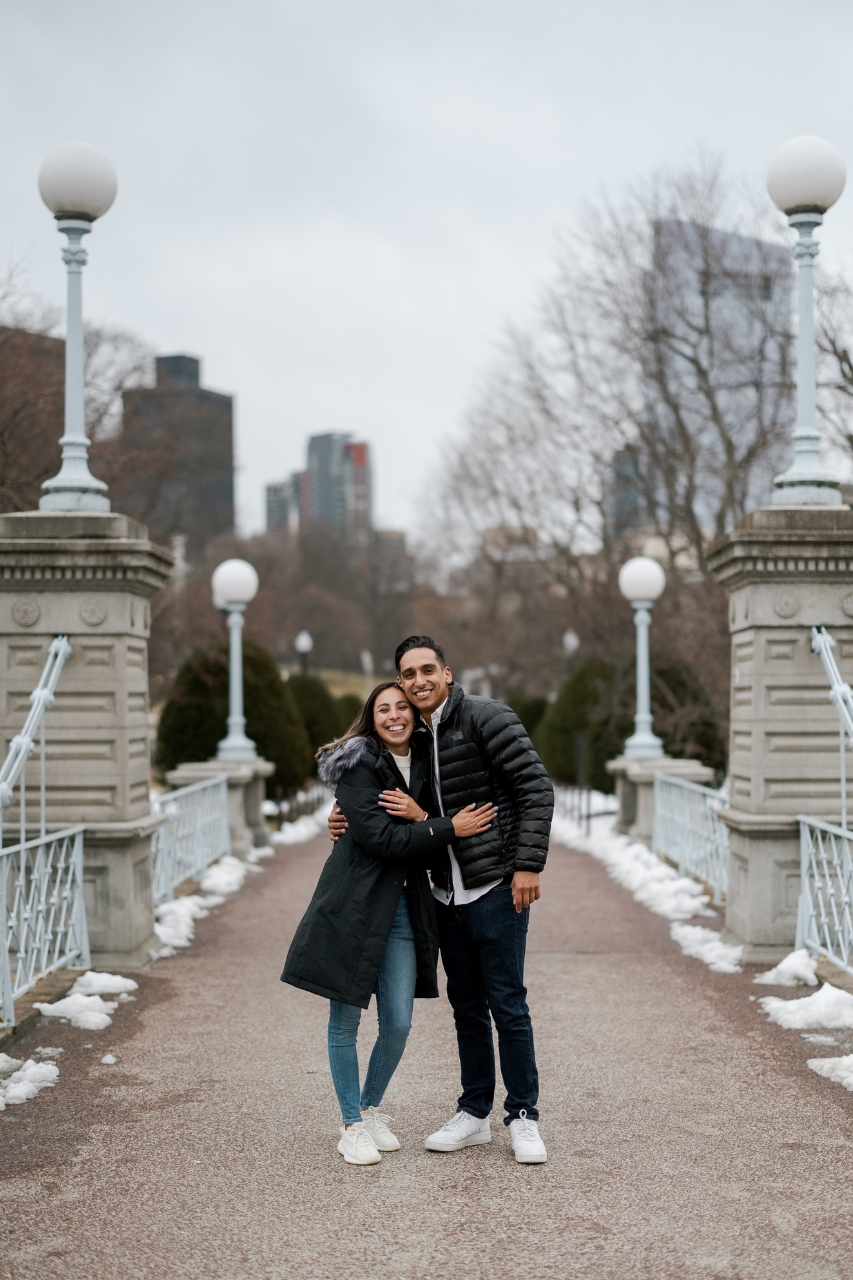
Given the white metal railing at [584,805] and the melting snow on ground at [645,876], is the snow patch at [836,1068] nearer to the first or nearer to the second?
the melting snow on ground at [645,876]

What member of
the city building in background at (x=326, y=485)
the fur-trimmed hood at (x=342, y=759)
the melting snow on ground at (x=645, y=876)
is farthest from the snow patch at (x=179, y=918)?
the city building in background at (x=326, y=485)

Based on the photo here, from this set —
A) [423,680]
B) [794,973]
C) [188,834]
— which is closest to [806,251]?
[794,973]

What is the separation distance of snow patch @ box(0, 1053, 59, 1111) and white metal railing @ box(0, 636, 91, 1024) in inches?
23.3

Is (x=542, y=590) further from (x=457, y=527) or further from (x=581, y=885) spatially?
(x=581, y=885)

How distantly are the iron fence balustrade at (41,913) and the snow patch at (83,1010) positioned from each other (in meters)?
0.17

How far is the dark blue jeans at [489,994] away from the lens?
4551 millimetres

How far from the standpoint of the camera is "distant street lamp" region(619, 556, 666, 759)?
14.4 m

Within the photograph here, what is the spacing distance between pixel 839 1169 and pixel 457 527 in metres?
31.1

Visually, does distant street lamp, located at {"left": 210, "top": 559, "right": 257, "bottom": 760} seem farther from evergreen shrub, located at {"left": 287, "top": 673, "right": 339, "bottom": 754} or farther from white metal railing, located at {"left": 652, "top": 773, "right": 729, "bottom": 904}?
evergreen shrub, located at {"left": 287, "top": 673, "right": 339, "bottom": 754}

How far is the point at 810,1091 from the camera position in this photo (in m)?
5.26

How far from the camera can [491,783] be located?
15.4 feet

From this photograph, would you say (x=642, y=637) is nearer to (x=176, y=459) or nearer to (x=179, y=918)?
(x=179, y=918)

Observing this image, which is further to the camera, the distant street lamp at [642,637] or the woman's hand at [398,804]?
the distant street lamp at [642,637]

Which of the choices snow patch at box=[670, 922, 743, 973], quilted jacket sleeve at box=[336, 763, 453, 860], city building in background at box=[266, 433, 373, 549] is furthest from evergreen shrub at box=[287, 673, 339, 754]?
city building in background at box=[266, 433, 373, 549]
